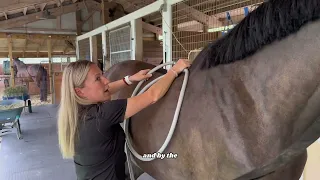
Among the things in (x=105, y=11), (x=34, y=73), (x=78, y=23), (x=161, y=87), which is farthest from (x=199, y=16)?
(x=34, y=73)

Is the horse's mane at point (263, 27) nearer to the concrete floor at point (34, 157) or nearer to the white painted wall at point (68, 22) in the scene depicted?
the concrete floor at point (34, 157)

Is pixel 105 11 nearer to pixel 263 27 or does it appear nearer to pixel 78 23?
pixel 78 23

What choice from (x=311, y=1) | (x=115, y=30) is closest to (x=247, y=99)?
(x=311, y=1)

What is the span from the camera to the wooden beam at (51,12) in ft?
17.0

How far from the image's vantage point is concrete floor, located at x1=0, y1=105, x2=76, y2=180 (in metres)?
2.49

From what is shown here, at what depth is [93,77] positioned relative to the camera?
103cm

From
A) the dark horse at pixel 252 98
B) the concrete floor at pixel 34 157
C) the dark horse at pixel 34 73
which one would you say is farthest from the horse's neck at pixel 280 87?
the dark horse at pixel 34 73

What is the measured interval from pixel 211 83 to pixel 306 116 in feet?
1.05

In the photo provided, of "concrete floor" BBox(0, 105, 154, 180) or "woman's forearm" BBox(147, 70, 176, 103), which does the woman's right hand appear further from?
"concrete floor" BBox(0, 105, 154, 180)

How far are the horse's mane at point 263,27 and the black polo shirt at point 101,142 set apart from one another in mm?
424

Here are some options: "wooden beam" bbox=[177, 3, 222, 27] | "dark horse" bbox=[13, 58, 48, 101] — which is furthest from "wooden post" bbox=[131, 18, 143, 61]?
"dark horse" bbox=[13, 58, 48, 101]

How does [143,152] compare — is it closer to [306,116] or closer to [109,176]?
[109,176]

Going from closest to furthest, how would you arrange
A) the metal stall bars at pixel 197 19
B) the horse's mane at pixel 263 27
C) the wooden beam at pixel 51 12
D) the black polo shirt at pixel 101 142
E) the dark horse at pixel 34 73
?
1. the horse's mane at pixel 263 27
2. the black polo shirt at pixel 101 142
3. the metal stall bars at pixel 197 19
4. the wooden beam at pixel 51 12
5. the dark horse at pixel 34 73

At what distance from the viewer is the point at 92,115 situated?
97 cm
